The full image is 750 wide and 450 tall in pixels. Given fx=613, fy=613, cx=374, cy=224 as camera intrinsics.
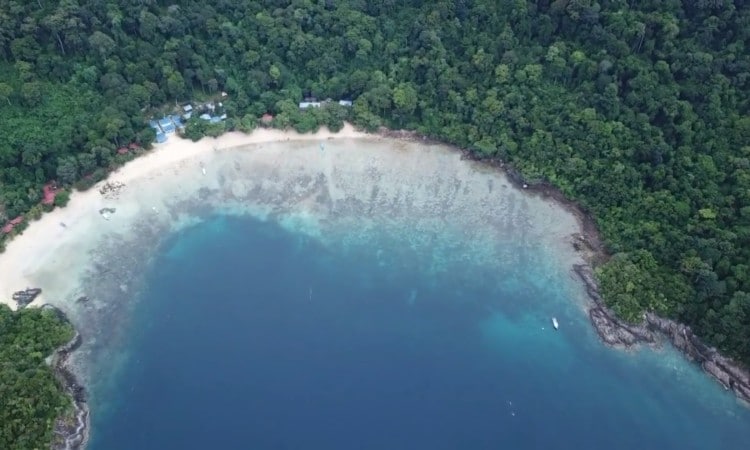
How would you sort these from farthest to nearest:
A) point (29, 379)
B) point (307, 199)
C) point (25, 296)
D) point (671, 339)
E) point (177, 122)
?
point (177, 122) → point (307, 199) → point (671, 339) → point (25, 296) → point (29, 379)

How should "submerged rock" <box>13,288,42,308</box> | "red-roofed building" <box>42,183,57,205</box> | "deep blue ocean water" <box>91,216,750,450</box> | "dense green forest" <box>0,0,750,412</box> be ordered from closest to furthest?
"deep blue ocean water" <box>91,216,750,450</box> < "submerged rock" <box>13,288,42,308</box> < "dense green forest" <box>0,0,750,412</box> < "red-roofed building" <box>42,183,57,205</box>

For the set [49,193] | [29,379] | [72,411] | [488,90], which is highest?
[488,90]

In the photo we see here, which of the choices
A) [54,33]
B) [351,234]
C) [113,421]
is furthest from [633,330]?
[54,33]

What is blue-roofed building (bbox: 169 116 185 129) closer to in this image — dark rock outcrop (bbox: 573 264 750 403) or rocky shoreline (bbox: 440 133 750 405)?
rocky shoreline (bbox: 440 133 750 405)

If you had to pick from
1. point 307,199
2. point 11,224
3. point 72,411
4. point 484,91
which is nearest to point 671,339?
point 484,91

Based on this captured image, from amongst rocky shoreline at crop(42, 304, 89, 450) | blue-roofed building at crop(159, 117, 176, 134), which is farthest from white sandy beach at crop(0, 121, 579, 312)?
rocky shoreline at crop(42, 304, 89, 450)

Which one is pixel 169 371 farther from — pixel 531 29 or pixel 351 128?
pixel 531 29

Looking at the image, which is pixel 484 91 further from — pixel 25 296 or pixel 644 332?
pixel 25 296
